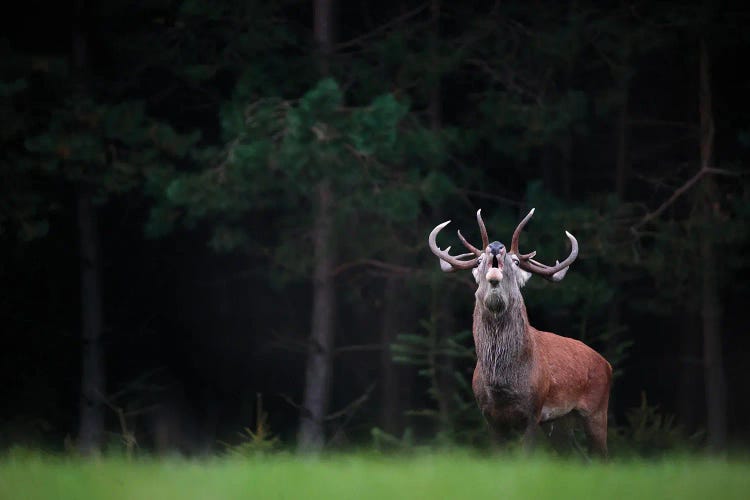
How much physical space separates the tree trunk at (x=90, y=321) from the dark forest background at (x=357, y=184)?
0.03m

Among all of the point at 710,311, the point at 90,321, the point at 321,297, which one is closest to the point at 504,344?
the point at 321,297

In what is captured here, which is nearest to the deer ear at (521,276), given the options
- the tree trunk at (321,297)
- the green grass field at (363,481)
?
the green grass field at (363,481)

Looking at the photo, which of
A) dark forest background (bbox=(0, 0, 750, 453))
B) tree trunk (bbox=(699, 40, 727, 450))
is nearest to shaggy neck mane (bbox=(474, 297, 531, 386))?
dark forest background (bbox=(0, 0, 750, 453))

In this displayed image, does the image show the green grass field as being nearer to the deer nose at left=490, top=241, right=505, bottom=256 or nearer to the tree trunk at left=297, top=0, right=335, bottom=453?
the deer nose at left=490, top=241, right=505, bottom=256

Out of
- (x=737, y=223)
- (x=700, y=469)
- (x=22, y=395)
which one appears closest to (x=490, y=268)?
(x=700, y=469)

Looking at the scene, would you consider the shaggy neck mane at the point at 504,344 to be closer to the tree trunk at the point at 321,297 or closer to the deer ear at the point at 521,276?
the deer ear at the point at 521,276

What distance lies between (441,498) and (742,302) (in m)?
17.0

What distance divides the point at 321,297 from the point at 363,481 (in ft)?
37.9

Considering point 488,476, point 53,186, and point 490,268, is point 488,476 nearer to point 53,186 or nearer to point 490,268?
point 490,268

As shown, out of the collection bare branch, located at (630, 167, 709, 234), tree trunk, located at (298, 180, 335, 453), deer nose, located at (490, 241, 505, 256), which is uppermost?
bare branch, located at (630, 167, 709, 234)

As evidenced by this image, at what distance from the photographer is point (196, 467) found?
28.0 ft

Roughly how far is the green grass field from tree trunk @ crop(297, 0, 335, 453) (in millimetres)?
9908

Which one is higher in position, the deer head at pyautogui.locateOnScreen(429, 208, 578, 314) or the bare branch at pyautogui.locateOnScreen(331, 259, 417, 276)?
the deer head at pyautogui.locateOnScreen(429, 208, 578, 314)

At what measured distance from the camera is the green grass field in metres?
7.01
